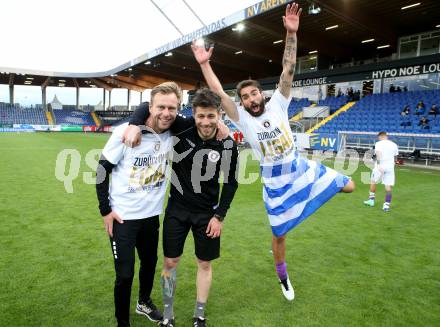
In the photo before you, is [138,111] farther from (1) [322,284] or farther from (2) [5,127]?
(2) [5,127]

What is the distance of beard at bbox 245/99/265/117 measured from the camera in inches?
150

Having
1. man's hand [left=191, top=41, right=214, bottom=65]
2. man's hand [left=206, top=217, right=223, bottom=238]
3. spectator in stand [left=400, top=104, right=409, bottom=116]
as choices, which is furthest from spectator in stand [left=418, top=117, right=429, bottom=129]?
man's hand [left=206, top=217, right=223, bottom=238]

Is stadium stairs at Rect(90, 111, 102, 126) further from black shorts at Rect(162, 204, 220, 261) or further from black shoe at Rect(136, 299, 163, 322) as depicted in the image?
black shorts at Rect(162, 204, 220, 261)

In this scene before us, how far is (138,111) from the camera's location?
3.08 m

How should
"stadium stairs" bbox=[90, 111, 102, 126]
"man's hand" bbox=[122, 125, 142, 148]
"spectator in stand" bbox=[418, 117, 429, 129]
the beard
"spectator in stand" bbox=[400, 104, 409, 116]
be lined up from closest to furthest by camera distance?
"man's hand" bbox=[122, 125, 142, 148]
the beard
"spectator in stand" bbox=[418, 117, 429, 129]
"spectator in stand" bbox=[400, 104, 409, 116]
"stadium stairs" bbox=[90, 111, 102, 126]

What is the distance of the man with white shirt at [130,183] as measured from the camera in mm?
2877

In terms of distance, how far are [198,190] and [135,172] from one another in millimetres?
579

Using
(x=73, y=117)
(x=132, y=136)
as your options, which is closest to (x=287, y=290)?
(x=132, y=136)

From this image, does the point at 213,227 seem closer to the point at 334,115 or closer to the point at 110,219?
the point at 110,219

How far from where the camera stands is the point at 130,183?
117 inches

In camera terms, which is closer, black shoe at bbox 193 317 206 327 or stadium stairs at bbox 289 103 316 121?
black shoe at bbox 193 317 206 327

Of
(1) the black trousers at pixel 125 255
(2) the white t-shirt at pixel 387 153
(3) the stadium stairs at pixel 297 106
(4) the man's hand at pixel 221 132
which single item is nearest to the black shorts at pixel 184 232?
(1) the black trousers at pixel 125 255

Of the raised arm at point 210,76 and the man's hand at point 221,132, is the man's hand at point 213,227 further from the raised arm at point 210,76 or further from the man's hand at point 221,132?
the raised arm at point 210,76

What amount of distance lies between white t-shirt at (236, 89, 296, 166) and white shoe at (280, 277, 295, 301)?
53.9 inches
